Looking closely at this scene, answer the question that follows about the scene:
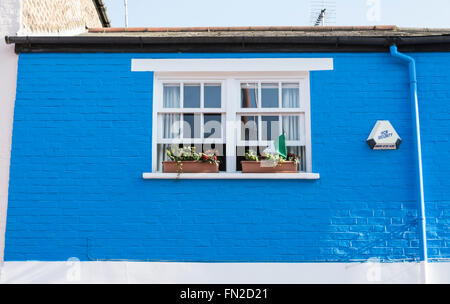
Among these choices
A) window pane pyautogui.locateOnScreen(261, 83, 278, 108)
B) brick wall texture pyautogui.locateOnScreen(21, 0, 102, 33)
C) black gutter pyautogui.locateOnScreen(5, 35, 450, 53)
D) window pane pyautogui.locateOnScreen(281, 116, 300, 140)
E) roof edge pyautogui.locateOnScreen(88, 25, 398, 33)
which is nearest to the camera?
black gutter pyautogui.locateOnScreen(5, 35, 450, 53)

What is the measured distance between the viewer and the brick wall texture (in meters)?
6.42

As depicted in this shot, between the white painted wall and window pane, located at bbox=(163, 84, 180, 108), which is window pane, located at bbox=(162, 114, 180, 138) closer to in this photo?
window pane, located at bbox=(163, 84, 180, 108)

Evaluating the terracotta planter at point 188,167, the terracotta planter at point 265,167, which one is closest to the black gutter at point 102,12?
the terracotta planter at point 188,167

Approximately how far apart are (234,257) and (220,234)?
0.36 meters

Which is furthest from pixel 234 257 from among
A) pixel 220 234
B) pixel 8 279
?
pixel 8 279

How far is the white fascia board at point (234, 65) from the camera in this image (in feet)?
19.8

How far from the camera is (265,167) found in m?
5.79

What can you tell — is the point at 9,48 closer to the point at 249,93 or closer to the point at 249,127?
the point at 249,93

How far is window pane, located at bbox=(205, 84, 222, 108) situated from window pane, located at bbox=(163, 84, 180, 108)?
16.8 inches

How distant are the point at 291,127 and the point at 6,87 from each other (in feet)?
13.5

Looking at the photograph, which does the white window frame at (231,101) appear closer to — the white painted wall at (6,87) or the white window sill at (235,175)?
the white window sill at (235,175)

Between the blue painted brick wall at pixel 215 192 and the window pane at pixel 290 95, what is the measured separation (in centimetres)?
28

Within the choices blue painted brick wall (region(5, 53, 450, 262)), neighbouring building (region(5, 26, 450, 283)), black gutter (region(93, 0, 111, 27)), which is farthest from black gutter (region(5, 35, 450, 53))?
black gutter (region(93, 0, 111, 27))

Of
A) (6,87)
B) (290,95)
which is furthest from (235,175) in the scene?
(6,87)
